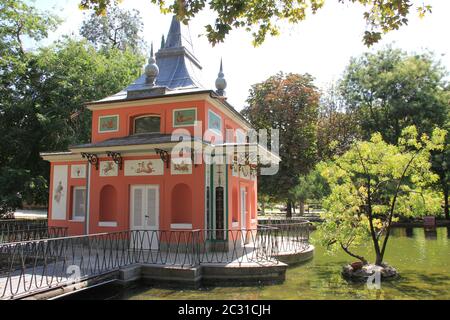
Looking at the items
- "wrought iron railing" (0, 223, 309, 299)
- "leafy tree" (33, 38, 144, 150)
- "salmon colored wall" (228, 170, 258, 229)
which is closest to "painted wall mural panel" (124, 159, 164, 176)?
"wrought iron railing" (0, 223, 309, 299)

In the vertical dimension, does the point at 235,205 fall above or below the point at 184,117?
below

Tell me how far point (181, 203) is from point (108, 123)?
16.2 feet

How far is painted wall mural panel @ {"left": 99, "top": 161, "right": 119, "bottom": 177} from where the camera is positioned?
50.4ft

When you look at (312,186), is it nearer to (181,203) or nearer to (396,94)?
(396,94)

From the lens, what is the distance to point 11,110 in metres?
24.1

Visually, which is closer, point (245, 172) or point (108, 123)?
point (108, 123)

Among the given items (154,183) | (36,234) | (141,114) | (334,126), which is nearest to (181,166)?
(154,183)

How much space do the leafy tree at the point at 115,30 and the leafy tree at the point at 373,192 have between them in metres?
28.5

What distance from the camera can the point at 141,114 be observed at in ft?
52.1


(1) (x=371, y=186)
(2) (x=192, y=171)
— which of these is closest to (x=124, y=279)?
(2) (x=192, y=171)

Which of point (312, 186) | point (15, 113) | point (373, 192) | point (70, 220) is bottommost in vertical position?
point (70, 220)
